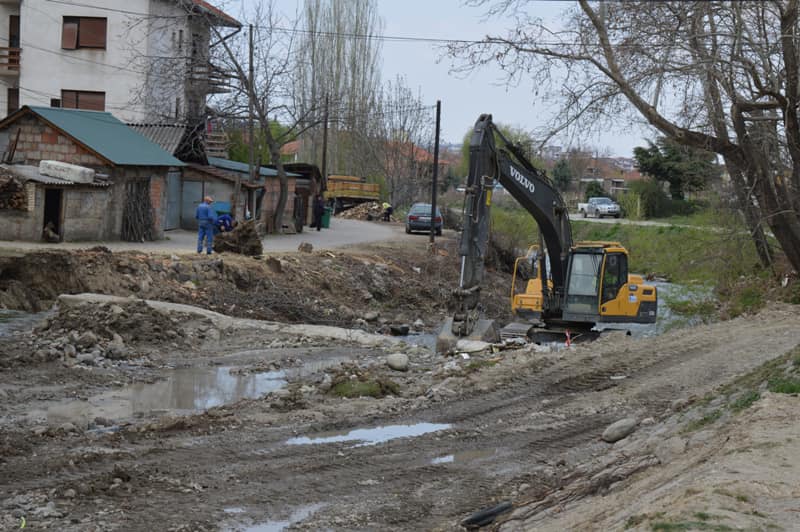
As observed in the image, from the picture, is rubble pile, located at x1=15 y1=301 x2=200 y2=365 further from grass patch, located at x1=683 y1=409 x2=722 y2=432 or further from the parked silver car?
the parked silver car

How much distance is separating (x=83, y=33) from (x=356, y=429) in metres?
42.9

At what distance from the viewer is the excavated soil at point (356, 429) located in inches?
355

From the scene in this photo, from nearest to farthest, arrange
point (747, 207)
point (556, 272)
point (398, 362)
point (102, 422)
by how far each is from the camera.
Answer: point (102, 422), point (398, 362), point (556, 272), point (747, 207)

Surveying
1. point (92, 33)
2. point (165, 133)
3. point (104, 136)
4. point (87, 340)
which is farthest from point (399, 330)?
point (92, 33)

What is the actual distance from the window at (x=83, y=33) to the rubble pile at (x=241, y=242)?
75.1ft

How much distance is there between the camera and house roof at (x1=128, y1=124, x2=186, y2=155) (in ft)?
131

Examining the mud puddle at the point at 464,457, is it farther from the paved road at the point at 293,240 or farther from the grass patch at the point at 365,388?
the paved road at the point at 293,240

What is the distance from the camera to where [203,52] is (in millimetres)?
45406

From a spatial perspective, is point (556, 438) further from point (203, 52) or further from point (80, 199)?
point (203, 52)

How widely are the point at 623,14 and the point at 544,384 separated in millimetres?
7463

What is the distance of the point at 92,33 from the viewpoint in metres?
50.2

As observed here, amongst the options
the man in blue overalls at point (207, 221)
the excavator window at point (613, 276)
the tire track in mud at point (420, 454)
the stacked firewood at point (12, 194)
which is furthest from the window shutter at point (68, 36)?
the tire track in mud at point (420, 454)

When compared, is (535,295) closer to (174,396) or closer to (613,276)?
(613,276)

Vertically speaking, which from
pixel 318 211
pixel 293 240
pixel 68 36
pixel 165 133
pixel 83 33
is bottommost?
pixel 293 240
